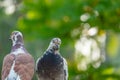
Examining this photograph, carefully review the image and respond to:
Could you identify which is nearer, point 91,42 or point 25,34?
point 91,42

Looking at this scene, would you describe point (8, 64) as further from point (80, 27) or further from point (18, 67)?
point (80, 27)

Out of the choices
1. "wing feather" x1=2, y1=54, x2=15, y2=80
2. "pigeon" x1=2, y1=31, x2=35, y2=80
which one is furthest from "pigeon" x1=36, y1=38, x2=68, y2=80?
"wing feather" x1=2, y1=54, x2=15, y2=80

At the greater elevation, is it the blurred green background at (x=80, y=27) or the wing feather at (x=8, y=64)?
the blurred green background at (x=80, y=27)

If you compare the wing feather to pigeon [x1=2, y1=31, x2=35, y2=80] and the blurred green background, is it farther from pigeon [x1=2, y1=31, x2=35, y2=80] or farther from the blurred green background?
the blurred green background

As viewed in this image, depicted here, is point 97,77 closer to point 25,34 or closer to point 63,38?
point 63,38

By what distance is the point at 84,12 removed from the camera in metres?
8.70

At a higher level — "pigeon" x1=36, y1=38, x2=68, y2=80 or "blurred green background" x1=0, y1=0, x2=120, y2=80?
"blurred green background" x1=0, y1=0, x2=120, y2=80

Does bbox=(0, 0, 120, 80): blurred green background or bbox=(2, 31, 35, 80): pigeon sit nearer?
bbox=(2, 31, 35, 80): pigeon

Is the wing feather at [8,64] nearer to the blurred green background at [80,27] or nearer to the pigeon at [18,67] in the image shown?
the pigeon at [18,67]

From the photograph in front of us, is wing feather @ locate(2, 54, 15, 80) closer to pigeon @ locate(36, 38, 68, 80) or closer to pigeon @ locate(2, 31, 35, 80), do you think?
pigeon @ locate(2, 31, 35, 80)

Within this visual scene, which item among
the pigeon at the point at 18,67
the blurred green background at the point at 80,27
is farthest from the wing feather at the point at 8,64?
the blurred green background at the point at 80,27

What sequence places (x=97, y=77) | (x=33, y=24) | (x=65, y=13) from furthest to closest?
(x=33, y=24) → (x=65, y=13) → (x=97, y=77)

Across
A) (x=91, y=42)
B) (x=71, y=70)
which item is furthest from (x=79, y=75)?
(x=91, y=42)

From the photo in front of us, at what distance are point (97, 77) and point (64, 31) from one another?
4.18ft
